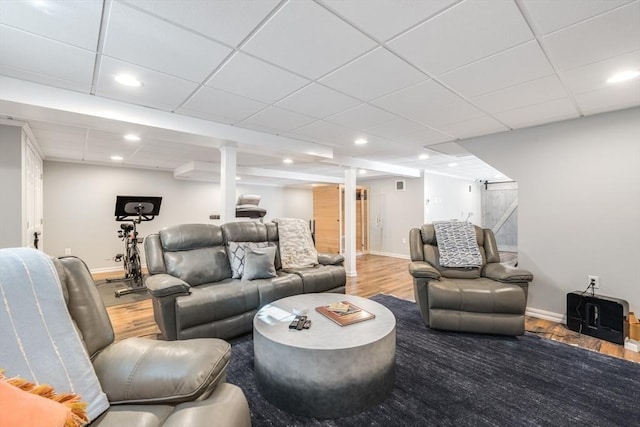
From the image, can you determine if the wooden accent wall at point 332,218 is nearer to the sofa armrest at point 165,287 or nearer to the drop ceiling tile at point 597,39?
the sofa armrest at point 165,287

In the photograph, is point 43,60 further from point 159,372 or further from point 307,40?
point 159,372

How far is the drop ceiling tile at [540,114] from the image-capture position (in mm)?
2750

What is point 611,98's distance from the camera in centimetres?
258

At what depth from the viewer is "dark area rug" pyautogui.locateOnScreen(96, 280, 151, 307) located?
12.8ft

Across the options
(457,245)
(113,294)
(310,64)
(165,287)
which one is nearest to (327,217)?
(457,245)

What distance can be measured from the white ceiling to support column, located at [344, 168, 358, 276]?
5.95 feet

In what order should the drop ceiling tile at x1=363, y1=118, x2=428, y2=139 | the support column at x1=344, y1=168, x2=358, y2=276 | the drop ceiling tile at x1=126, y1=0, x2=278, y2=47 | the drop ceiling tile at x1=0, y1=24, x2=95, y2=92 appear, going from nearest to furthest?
the drop ceiling tile at x1=126, y1=0, x2=278, y2=47 < the drop ceiling tile at x1=0, y1=24, x2=95, y2=92 < the drop ceiling tile at x1=363, y1=118, x2=428, y2=139 < the support column at x1=344, y1=168, x2=358, y2=276

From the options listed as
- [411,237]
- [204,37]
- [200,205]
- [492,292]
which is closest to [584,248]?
[492,292]

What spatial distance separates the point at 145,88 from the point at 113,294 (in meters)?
3.35

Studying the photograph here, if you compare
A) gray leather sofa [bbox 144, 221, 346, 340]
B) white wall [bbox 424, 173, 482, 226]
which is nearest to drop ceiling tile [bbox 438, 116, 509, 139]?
gray leather sofa [bbox 144, 221, 346, 340]

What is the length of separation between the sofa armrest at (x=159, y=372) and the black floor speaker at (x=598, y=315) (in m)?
3.50

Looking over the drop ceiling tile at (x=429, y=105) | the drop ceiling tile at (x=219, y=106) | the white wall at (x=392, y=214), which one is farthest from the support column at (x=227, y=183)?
the white wall at (x=392, y=214)

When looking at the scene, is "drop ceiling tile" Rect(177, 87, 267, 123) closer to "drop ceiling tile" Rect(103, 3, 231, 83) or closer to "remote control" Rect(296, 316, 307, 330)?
"drop ceiling tile" Rect(103, 3, 231, 83)

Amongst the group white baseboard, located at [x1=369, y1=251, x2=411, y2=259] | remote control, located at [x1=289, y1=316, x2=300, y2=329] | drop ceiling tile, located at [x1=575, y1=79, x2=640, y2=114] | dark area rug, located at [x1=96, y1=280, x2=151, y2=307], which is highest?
drop ceiling tile, located at [x1=575, y1=79, x2=640, y2=114]
